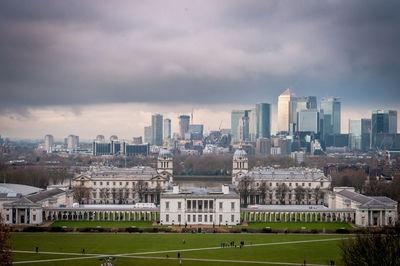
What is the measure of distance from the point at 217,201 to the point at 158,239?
16.5 metres

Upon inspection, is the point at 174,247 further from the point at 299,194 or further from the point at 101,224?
the point at 299,194

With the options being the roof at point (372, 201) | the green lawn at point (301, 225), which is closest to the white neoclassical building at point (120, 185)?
the green lawn at point (301, 225)

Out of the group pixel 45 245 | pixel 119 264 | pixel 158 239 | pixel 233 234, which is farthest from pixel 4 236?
pixel 233 234

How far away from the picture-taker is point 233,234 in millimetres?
73688

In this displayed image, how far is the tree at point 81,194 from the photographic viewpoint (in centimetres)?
10525

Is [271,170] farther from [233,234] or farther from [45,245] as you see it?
[45,245]

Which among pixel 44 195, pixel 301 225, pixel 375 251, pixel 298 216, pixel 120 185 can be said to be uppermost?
pixel 375 251

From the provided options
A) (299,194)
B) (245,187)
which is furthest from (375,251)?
(245,187)

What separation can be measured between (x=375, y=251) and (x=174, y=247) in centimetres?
2611

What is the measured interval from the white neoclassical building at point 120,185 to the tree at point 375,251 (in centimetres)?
6498

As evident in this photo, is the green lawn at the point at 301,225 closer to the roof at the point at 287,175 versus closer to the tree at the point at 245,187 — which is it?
the tree at the point at 245,187

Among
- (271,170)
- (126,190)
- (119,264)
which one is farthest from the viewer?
(271,170)

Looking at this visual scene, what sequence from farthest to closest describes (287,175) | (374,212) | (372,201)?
(287,175) → (372,201) → (374,212)

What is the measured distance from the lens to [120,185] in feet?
375
